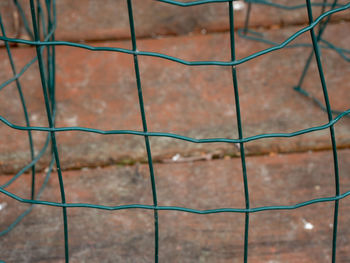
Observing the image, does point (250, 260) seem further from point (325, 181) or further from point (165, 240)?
point (325, 181)

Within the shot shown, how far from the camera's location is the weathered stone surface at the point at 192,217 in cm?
127

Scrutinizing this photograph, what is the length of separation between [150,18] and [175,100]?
1.73ft

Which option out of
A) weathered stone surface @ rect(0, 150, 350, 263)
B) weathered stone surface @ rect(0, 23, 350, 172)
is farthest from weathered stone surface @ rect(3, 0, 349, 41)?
weathered stone surface @ rect(0, 150, 350, 263)

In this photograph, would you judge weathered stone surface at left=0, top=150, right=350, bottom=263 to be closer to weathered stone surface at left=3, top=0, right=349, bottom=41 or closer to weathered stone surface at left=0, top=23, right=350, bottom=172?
weathered stone surface at left=0, top=23, right=350, bottom=172

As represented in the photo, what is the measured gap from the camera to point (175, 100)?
5.72 feet

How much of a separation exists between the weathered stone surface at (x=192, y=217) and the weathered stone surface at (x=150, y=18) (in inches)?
28.8

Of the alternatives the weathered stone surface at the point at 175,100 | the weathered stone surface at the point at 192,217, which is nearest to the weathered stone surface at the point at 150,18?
the weathered stone surface at the point at 175,100

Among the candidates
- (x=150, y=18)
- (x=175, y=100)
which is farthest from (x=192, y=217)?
(x=150, y=18)

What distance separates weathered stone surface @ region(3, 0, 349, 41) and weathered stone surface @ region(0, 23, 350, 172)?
7cm

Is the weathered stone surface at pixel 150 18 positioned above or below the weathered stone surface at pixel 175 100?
above

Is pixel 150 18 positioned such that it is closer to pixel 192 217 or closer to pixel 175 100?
pixel 175 100

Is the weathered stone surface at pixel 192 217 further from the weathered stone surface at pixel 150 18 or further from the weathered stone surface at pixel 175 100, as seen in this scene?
the weathered stone surface at pixel 150 18

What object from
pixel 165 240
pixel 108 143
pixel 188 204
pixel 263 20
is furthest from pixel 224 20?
pixel 165 240

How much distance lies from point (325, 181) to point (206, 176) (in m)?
Result: 0.35
